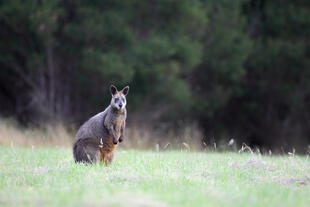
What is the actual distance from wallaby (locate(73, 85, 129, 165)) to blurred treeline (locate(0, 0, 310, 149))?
1035cm

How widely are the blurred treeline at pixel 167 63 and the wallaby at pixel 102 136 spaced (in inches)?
407

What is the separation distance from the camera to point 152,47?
70.7 feet

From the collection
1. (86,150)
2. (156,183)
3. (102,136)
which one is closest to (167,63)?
(102,136)

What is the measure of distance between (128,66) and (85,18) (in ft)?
10.3

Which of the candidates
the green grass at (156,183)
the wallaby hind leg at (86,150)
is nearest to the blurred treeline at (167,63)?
the wallaby hind leg at (86,150)

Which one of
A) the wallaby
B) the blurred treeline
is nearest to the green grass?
the wallaby

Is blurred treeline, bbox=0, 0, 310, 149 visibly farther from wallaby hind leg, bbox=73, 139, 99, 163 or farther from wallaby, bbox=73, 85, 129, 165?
wallaby hind leg, bbox=73, 139, 99, 163

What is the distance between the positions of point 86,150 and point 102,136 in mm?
469

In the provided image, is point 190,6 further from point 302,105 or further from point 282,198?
point 282,198

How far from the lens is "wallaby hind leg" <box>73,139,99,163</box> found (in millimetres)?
9359

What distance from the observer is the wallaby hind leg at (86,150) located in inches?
368

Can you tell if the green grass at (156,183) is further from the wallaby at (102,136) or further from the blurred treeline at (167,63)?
the blurred treeline at (167,63)

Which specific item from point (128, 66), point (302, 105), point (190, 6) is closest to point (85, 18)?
point (128, 66)

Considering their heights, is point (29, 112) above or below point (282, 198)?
above
